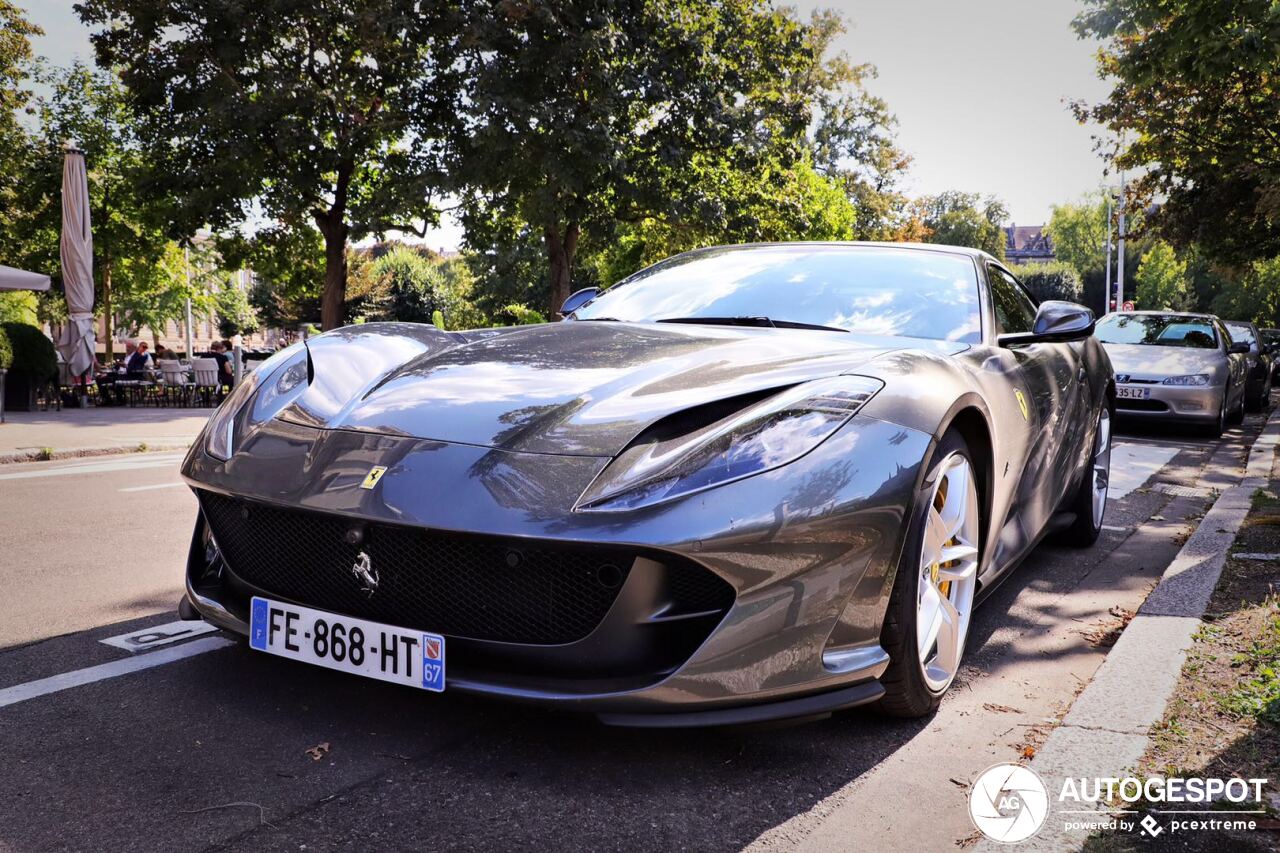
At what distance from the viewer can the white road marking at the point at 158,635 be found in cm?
330

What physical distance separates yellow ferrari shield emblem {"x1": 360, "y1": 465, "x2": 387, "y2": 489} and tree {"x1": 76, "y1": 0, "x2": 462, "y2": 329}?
16.7 metres

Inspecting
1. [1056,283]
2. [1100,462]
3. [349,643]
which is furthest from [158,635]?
[1056,283]

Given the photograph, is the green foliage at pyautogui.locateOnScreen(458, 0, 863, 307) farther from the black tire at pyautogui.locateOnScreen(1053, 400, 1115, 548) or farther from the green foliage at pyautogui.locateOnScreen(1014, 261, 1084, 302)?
the green foliage at pyautogui.locateOnScreen(1014, 261, 1084, 302)

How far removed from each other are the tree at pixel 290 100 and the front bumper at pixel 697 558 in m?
16.8

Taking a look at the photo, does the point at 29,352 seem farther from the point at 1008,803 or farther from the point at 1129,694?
the point at 1008,803

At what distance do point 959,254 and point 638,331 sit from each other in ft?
5.14

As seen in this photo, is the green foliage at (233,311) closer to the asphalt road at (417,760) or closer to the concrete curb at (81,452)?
the concrete curb at (81,452)

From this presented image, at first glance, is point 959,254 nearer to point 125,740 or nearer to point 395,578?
point 395,578

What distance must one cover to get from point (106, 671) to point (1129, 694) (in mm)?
3040

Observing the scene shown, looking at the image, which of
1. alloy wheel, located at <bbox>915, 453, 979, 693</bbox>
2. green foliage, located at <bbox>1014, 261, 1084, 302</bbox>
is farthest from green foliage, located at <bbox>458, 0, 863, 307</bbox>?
green foliage, located at <bbox>1014, 261, 1084, 302</bbox>

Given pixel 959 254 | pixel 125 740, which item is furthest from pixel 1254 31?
pixel 125 740

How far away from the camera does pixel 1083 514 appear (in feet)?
16.9

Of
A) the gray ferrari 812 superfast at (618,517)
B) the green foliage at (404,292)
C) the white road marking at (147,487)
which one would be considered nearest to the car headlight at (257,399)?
the gray ferrari 812 superfast at (618,517)

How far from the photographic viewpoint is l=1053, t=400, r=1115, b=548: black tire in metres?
5.03
